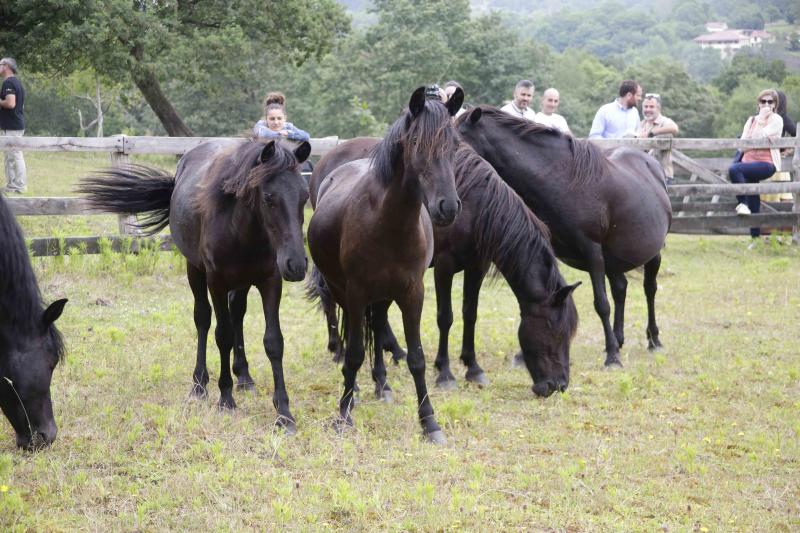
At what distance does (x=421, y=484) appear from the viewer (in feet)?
Result: 14.2

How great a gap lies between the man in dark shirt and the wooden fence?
64.2 inches

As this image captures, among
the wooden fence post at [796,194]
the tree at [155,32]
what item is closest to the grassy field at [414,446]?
the wooden fence post at [796,194]

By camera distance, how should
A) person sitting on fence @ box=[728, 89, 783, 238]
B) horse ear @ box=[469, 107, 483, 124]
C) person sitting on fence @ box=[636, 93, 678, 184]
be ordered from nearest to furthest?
horse ear @ box=[469, 107, 483, 124]
person sitting on fence @ box=[636, 93, 678, 184]
person sitting on fence @ box=[728, 89, 783, 238]

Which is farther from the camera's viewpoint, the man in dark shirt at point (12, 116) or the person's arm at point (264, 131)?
the man in dark shirt at point (12, 116)

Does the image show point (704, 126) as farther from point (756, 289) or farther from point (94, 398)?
point (94, 398)

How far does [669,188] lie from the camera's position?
1297 centimetres

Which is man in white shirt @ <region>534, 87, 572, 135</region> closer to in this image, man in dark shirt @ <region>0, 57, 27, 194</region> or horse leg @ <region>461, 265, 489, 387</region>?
horse leg @ <region>461, 265, 489, 387</region>

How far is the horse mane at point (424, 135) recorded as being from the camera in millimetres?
4529

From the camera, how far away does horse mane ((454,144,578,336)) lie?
6379 mm

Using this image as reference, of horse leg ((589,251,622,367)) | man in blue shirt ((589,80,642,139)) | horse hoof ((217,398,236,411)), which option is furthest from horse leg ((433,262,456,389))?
man in blue shirt ((589,80,642,139))

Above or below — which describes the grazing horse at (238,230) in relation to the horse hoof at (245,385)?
above

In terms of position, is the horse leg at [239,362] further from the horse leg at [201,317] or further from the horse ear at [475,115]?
the horse ear at [475,115]

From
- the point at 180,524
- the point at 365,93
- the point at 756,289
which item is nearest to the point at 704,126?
the point at 365,93

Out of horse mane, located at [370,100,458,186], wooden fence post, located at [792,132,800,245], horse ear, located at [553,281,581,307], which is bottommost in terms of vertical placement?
wooden fence post, located at [792,132,800,245]
